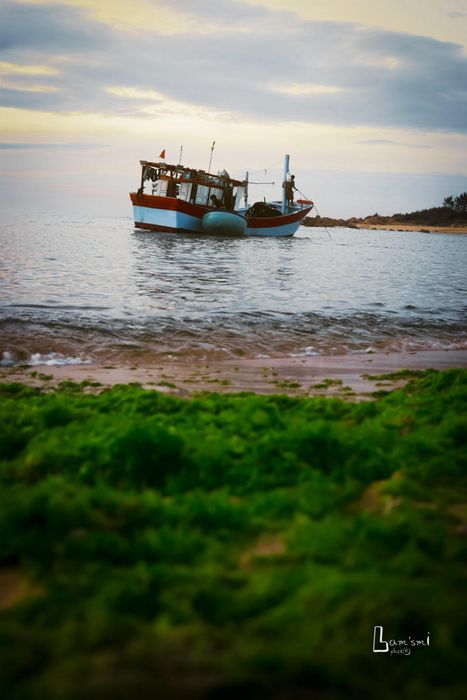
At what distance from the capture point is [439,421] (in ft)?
16.0

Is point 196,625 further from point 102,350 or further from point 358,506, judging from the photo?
point 102,350

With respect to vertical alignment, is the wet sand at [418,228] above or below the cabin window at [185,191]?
above

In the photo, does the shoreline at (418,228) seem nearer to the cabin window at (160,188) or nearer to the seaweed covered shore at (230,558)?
the cabin window at (160,188)

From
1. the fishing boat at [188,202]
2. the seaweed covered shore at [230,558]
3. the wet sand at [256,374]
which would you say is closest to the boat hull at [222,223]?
the fishing boat at [188,202]

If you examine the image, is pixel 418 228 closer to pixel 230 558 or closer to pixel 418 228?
pixel 418 228

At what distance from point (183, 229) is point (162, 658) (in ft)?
149

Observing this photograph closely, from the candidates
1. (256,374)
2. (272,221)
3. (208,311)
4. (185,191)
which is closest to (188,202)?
(185,191)

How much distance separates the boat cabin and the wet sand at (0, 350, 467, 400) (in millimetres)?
39172

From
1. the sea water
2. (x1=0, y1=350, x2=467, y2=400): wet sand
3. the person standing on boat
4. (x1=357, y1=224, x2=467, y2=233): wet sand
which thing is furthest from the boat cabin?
(x1=357, y1=224, x2=467, y2=233): wet sand

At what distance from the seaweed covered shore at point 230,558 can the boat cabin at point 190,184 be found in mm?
42896

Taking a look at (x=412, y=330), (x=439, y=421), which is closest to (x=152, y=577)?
(x=439, y=421)

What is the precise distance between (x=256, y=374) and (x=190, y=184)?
1583 inches

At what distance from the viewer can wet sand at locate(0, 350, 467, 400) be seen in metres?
6.60

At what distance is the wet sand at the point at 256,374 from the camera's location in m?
6.60
